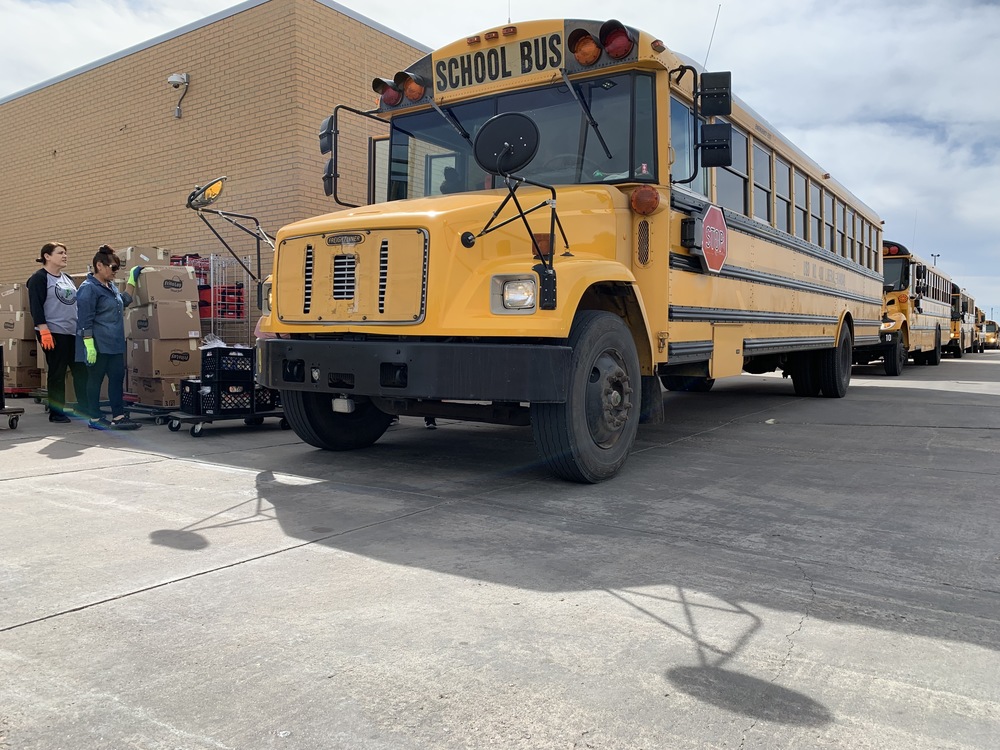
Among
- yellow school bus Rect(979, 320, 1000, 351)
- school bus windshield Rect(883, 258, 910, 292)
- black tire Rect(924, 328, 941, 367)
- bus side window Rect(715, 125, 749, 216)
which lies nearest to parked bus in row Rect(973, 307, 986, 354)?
yellow school bus Rect(979, 320, 1000, 351)

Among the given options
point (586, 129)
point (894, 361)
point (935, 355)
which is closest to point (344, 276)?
point (586, 129)

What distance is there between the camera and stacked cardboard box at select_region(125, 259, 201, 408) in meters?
8.05

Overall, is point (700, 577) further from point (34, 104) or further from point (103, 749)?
point (34, 104)

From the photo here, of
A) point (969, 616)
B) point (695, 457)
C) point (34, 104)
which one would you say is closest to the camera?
point (969, 616)

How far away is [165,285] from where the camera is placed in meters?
8.11

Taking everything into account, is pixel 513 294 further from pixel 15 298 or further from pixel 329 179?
pixel 15 298

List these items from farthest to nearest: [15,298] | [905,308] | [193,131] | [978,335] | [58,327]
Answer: [978,335] < [905,308] < [193,131] < [15,298] < [58,327]

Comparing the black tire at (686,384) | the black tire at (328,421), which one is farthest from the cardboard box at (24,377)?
the black tire at (686,384)

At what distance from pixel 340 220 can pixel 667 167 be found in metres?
2.18

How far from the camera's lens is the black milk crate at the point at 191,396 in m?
7.17

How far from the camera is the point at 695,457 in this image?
6.05m

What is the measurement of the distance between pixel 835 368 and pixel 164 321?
8.27 m

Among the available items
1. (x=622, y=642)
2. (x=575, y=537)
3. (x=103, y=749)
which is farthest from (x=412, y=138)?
(x=103, y=749)

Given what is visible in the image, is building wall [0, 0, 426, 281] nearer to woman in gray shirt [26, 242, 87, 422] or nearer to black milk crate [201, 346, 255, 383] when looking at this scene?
woman in gray shirt [26, 242, 87, 422]
